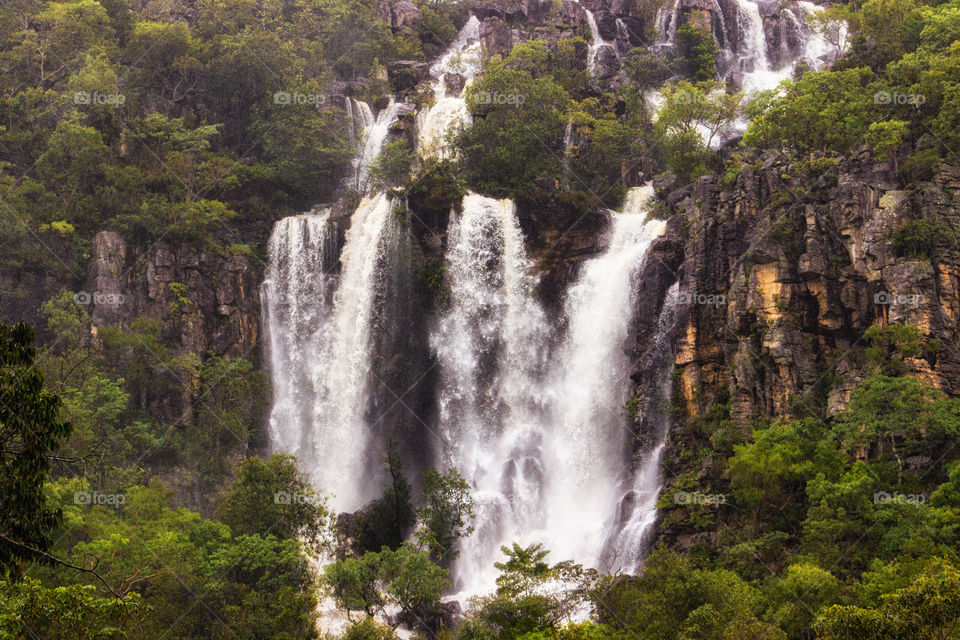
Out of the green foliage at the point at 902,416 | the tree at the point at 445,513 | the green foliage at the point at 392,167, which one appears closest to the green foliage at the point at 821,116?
the green foliage at the point at 902,416

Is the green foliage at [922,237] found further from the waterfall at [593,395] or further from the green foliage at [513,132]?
the green foliage at [513,132]

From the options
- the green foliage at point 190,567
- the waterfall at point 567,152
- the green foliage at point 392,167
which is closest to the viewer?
the green foliage at point 190,567

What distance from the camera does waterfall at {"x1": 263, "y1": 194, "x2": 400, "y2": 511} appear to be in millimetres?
51438

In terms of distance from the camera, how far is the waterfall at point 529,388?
149 ft

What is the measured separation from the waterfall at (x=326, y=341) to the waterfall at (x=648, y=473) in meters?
13.7

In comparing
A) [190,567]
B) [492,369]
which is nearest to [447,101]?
[492,369]

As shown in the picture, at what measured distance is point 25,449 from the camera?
1753 cm

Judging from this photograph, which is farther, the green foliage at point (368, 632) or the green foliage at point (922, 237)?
the green foliage at point (922, 237)

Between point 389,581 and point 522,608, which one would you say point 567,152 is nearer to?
point 389,581

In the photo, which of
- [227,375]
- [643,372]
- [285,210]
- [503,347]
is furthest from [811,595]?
[285,210]

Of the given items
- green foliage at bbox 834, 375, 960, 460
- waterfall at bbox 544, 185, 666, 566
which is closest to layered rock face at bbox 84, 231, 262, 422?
waterfall at bbox 544, 185, 666, 566

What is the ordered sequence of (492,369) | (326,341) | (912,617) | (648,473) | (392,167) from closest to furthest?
(912,617)
(648,473)
(492,369)
(326,341)
(392,167)

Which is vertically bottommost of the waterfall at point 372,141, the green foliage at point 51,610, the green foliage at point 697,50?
the green foliage at point 51,610

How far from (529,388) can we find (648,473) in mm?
9382
